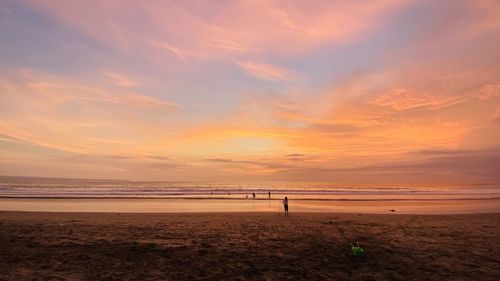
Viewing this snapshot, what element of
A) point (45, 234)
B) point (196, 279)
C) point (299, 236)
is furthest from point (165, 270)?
point (45, 234)

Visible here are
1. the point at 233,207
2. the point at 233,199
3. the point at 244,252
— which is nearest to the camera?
the point at 244,252

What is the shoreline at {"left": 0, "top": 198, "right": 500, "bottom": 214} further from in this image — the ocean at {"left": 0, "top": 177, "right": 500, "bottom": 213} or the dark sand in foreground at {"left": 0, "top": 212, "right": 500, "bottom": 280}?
the dark sand in foreground at {"left": 0, "top": 212, "right": 500, "bottom": 280}

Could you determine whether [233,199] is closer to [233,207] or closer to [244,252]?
[233,207]

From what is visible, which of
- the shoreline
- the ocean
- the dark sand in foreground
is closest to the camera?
the dark sand in foreground

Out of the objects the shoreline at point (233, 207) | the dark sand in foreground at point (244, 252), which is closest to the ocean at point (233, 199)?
the shoreline at point (233, 207)

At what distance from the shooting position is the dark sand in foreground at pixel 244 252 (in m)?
11.5

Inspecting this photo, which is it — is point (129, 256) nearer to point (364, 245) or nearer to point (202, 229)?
point (202, 229)

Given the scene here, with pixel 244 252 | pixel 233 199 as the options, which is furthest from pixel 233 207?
pixel 244 252

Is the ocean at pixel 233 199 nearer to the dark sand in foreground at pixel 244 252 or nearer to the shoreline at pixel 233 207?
the shoreline at pixel 233 207

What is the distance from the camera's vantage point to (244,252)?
14.3m

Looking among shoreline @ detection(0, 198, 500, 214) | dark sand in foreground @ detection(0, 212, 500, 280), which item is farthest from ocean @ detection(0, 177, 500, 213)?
dark sand in foreground @ detection(0, 212, 500, 280)

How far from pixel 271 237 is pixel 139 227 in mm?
8382

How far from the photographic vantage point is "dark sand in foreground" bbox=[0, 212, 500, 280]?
1147 centimetres

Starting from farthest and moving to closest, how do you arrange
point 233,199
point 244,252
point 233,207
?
point 233,199 → point 233,207 → point 244,252
